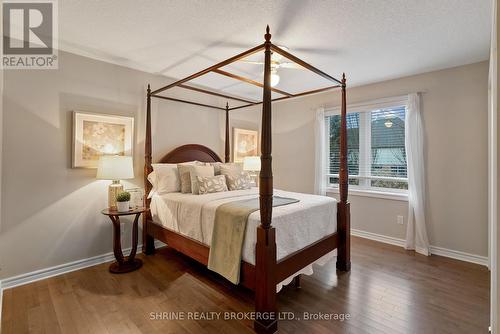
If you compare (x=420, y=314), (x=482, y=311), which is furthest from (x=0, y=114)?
(x=482, y=311)

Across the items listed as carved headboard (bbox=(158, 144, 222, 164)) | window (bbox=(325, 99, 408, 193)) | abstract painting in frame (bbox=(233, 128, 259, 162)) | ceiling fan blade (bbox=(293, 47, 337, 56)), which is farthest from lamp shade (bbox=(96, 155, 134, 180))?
window (bbox=(325, 99, 408, 193))

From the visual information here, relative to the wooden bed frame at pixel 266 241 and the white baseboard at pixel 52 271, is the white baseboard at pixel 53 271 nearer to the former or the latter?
the white baseboard at pixel 52 271

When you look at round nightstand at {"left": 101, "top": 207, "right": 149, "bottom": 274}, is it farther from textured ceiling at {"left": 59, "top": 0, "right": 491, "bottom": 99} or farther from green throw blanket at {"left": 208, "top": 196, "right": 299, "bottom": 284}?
textured ceiling at {"left": 59, "top": 0, "right": 491, "bottom": 99}

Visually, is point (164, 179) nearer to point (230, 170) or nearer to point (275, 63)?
point (230, 170)

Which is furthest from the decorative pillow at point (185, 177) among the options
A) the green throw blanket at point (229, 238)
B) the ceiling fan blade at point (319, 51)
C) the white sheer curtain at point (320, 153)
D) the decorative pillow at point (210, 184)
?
the white sheer curtain at point (320, 153)

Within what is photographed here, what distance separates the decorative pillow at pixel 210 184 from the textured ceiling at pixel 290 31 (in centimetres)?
153

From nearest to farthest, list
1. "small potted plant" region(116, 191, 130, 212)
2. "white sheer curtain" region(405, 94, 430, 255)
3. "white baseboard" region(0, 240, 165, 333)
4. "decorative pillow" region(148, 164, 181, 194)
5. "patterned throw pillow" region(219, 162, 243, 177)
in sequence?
"white baseboard" region(0, 240, 165, 333) < "small potted plant" region(116, 191, 130, 212) < "decorative pillow" region(148, 164, 181, 194) < "white sheer curtain" region(405, 94, 430, 255) < "patterned throw pillow" region(219, 162, 243, 177)

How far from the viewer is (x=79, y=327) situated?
1.87 m

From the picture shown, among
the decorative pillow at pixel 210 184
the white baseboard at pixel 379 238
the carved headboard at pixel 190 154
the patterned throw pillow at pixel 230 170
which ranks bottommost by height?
the white baseboard at pixel 379 238

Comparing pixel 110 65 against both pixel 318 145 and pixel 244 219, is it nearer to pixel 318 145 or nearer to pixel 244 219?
pixel 244 219

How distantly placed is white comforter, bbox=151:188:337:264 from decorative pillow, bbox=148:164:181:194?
0.12 meters

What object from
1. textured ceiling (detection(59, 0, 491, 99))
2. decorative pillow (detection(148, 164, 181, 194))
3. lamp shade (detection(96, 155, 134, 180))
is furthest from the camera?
decorative pillow (detection(148, 164, 181, 194))

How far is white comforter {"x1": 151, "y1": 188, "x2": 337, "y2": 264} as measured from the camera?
202cm

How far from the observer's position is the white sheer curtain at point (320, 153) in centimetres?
439
